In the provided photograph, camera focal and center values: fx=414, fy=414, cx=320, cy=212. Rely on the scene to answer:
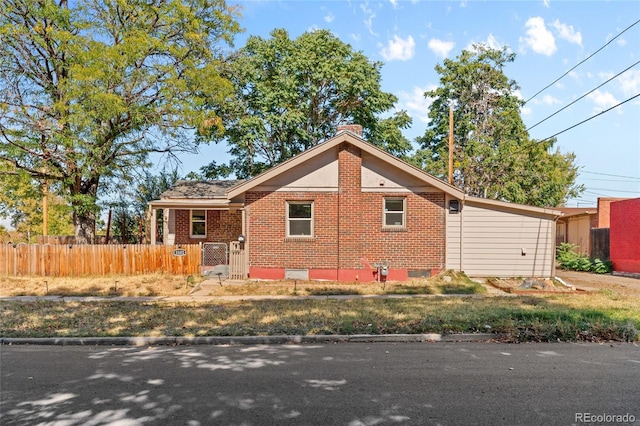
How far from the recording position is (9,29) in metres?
17.6

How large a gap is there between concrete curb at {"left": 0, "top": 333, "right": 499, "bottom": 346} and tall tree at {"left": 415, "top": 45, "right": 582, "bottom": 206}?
24513mm

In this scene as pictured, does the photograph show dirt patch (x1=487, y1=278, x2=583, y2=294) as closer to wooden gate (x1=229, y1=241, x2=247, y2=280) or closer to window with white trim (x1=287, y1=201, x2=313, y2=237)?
window with white trim (x1=287, y1=201, x2=313, y2=237)

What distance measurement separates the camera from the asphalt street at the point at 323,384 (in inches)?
175

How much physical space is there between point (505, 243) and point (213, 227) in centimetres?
1261

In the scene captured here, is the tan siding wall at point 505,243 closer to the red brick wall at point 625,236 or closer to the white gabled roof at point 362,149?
the white gabled roof at point 362,149

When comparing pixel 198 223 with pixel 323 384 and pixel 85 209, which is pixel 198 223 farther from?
pixel 323 384

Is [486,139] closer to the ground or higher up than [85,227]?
higher up

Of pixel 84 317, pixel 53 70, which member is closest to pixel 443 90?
pixel 53 70

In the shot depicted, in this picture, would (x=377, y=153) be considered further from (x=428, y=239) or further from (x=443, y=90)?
(x=443, y=90)

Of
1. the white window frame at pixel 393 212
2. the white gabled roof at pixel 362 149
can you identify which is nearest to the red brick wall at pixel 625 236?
the white gabled roof at pixel 362 149

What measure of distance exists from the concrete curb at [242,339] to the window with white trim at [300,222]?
8386 millimetres

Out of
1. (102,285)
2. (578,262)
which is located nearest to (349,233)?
(102,285)

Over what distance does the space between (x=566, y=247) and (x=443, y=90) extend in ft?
48.9

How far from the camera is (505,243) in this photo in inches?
631
